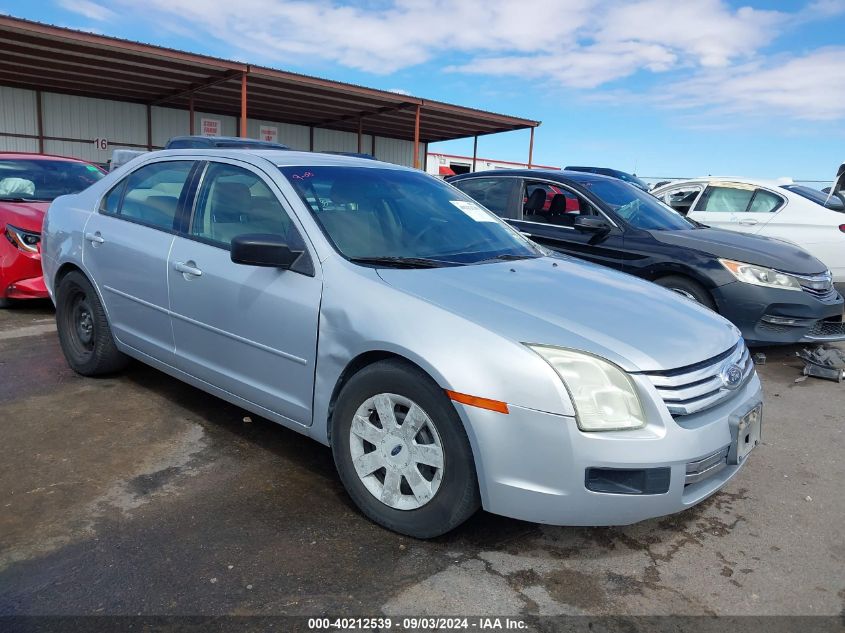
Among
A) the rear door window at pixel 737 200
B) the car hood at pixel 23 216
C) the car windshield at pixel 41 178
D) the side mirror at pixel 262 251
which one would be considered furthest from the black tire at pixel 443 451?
the rear door window at pixel 737 200

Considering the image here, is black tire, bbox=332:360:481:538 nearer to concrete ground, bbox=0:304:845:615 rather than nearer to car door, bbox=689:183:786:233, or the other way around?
concrete ground, bbox=0:304:845:615

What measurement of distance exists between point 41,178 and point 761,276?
7.11 m

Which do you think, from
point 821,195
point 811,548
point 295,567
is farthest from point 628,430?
point 821,195

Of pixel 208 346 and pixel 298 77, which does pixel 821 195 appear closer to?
pixel 208 346

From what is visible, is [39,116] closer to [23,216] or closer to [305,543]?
[23,216]

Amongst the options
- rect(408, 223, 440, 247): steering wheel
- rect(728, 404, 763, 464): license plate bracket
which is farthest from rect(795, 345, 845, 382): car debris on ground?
rect(408, 223, 440, 247): steering wheel

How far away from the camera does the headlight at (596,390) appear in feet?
7.68

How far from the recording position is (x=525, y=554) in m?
2.64

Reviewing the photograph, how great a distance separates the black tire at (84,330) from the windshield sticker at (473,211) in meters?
2.35

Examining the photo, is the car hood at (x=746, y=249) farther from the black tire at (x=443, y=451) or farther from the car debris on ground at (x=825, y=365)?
the black tire at (x=443, y=451)

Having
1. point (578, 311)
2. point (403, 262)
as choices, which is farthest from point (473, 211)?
point (578, 311)

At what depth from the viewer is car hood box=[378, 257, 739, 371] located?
Result: 8.13 ft

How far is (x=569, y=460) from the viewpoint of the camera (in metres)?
2.33

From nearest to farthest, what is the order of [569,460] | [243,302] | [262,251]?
[569,460] < [262,251] < [243,302]
